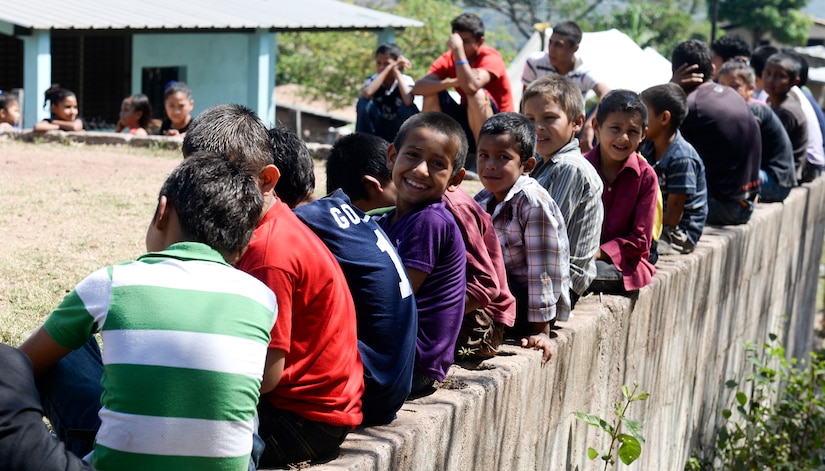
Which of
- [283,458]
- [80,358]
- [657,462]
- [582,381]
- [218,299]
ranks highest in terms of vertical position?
[218,299]

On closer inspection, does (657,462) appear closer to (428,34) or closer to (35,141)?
(35,141)

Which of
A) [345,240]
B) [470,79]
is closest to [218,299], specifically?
[345,240]

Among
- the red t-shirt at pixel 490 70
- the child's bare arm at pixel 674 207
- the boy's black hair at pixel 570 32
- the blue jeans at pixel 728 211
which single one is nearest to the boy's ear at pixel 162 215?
the child's bare arm at pixel 674 207

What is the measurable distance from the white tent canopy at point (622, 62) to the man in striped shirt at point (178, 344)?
8496 mm

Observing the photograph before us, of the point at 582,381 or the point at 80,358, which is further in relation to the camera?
the point at 582,381

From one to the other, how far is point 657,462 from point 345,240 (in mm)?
3935

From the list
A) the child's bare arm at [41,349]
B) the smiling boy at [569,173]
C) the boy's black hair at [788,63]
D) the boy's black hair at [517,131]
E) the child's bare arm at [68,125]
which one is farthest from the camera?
the child's bare arm at [68,125]

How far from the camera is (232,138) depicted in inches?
127

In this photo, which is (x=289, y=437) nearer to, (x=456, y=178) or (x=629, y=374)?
(x=456, y=178)

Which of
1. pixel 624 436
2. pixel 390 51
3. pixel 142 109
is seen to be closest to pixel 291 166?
pixel 624 436

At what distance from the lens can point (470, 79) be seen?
27.4 feet

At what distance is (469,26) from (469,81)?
0.47 m

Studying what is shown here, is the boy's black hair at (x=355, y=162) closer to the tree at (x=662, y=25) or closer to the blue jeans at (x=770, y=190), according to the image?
the blue jeans at (x=770, y=190)

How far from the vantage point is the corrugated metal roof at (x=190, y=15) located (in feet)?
53.3
